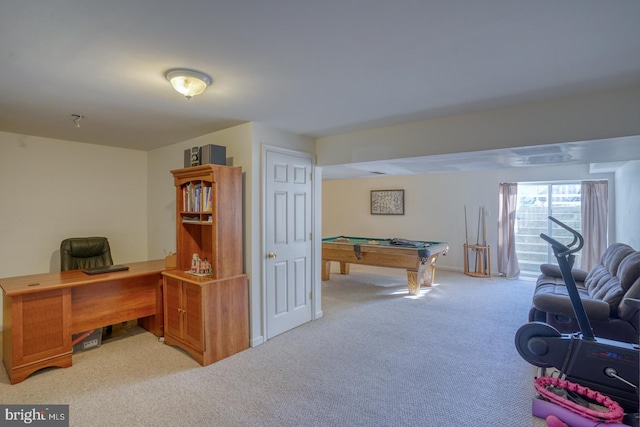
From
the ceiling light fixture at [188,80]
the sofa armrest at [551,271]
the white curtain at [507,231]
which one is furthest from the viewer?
the white curtain at [507,231]

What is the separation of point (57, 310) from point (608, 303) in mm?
4857

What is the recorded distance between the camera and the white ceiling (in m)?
1.37

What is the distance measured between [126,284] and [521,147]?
4059 millimetres

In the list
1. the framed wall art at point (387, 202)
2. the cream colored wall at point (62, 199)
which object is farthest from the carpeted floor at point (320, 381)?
the framed wall art at point (387, 202)

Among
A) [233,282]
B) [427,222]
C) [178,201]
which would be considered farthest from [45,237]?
[427,222]

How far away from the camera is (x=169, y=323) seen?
3201mm

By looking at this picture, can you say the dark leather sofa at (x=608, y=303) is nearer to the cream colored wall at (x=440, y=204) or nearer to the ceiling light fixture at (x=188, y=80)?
the cream colored wall at (x=440, y=204)

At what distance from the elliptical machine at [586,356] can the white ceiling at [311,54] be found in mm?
1294

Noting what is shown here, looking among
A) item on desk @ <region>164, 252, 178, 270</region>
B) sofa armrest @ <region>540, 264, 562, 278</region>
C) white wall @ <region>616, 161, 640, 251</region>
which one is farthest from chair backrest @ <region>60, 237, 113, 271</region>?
white wall @ <region>616, 161, 640, 251</region>

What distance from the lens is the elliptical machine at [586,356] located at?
71.7 inches

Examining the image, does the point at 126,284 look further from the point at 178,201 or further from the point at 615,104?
the point at 615,104

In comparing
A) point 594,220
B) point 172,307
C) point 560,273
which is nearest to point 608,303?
point 560,273

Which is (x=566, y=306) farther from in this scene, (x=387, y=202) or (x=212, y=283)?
(x=387, y=202)

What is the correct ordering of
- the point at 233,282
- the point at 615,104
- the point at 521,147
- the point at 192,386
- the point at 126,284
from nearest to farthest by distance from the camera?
1. the point at 615,104
2. the point at 192,386
3. the point at 521,147
4. the point at 233,282
5. the point at 126,284
